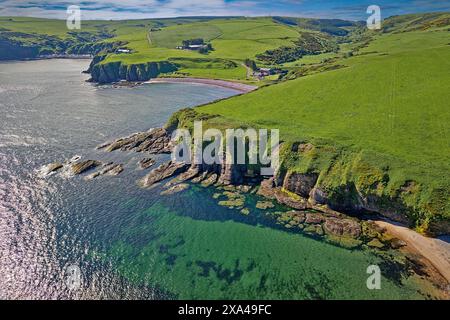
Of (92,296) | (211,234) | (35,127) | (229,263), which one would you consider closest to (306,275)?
(229,263)

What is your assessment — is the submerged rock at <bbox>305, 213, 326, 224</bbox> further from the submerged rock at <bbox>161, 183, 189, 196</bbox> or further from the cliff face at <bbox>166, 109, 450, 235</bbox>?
the submerged rock at <bbox>161, 183, 189, 196</bbox>

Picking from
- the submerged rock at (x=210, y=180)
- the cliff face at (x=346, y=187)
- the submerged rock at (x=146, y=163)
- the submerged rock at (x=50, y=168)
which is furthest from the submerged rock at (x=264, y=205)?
the submerged rock at (x=50, y=168)

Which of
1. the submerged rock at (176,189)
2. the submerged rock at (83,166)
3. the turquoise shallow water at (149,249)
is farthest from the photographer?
the submerged rock at (83,166)

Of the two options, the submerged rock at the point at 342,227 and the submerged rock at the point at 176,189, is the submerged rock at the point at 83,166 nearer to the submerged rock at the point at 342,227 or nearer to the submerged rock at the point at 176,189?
the submerged rock at the point at 176,189

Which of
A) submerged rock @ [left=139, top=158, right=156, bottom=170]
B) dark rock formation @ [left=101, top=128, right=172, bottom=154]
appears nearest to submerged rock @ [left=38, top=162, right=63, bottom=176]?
dark rock formation @ [left=101, top=128, right=172, bottom=154]

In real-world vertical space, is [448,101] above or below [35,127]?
above

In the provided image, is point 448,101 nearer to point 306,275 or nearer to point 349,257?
point 349,257
